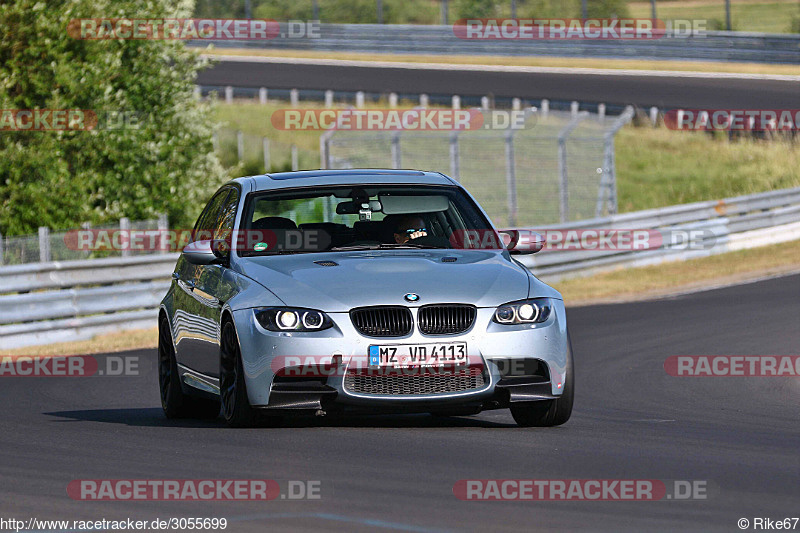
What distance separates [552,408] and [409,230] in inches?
61.6

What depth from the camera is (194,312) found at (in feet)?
32.6

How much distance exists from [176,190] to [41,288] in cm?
691

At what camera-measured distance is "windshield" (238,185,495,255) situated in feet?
31.4

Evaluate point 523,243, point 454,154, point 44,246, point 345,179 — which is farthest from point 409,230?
point 454,154

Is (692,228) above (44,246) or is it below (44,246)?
below

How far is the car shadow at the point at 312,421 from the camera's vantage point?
9297 mm

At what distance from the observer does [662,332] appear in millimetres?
17281

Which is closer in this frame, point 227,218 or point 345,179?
point 345,179

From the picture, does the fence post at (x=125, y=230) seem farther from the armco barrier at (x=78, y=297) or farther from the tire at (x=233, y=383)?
the tire at (x=233, y=383)

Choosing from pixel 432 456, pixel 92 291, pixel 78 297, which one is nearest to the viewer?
pixel 432 456

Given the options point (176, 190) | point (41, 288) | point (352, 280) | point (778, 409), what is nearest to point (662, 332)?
point (778, 409)

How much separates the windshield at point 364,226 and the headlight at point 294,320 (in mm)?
1038

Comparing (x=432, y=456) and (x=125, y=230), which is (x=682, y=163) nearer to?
(x=125, y=230)

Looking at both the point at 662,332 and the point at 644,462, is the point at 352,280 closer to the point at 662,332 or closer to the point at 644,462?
the point at 644,462
